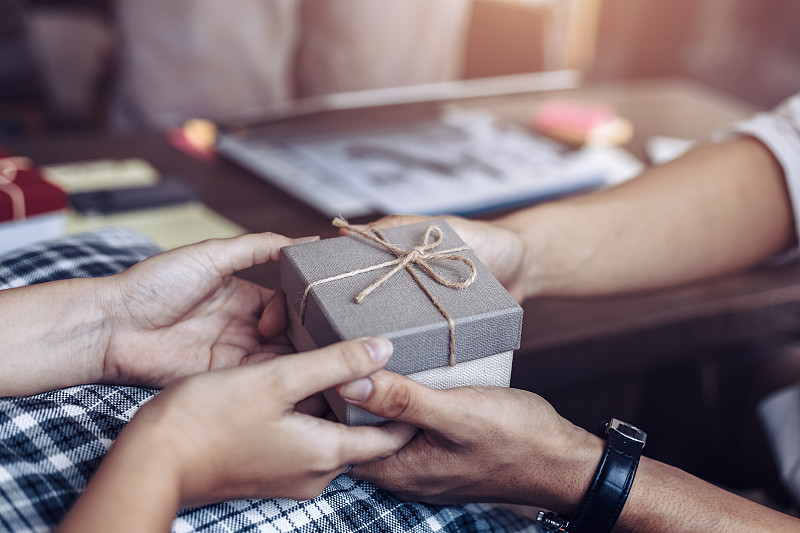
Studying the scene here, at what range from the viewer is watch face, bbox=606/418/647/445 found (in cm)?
60

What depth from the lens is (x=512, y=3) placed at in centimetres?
261

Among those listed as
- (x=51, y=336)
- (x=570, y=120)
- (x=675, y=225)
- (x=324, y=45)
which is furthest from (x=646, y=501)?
(x=324, y=45)

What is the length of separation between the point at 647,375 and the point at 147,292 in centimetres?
94

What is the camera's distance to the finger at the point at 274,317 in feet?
2.09

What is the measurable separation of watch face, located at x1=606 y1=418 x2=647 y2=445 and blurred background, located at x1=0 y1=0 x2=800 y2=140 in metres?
1.78

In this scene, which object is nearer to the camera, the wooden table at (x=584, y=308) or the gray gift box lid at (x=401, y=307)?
the gray gift box lid at (x=401, y=307)

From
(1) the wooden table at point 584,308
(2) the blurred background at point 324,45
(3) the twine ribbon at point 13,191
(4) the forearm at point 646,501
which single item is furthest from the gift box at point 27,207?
(2) the blurred background at point 324,45

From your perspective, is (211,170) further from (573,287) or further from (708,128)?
(708,128)

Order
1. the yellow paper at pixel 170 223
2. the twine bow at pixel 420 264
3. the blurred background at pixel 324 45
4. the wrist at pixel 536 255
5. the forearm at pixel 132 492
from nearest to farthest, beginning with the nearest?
the forearm at pixel 132 492 → the twine bow at pixel 420 264 → the wrist at pixel 536 255 → the yellow paper at pixel 170 223 → the blurred background at pixel 324 45

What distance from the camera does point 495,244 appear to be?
2.43 feet

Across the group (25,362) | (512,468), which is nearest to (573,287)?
(512,468)

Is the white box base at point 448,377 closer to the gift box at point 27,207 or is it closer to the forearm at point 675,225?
the forearm at point 675,225

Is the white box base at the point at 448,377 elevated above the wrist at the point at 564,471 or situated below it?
above

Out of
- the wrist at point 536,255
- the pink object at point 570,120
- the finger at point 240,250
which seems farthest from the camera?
the pink object at point 570,120
